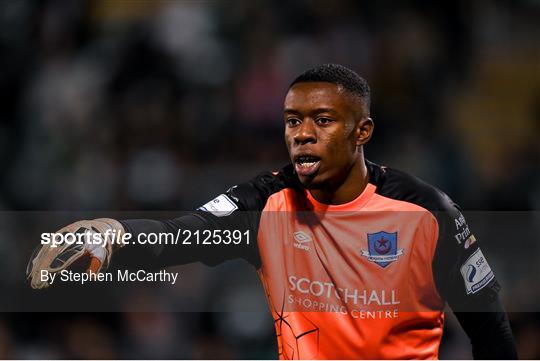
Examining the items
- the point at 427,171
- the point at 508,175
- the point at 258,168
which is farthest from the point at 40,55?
the point at 508,175

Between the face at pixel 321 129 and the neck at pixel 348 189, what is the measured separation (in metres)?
0.06

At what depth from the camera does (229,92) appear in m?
7.86

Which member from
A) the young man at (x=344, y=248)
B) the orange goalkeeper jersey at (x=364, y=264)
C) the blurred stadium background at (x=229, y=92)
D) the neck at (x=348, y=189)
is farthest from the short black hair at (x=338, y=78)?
the blurred stadium background at (x=229, y=92)

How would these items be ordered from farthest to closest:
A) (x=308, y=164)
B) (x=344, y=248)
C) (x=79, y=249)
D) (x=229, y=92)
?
(x=229, y=92)
(x=344, y=248)
(x=308, y=164)
(x=79, y=249)

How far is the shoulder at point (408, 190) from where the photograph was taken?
398 cm

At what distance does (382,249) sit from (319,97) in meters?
0.75

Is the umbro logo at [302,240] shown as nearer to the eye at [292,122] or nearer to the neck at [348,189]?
the neck at [348,189]

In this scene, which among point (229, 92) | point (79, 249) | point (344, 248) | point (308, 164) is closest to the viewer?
point (79, 249)

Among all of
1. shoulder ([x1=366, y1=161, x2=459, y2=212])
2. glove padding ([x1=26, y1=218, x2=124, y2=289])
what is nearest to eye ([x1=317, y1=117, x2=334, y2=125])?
shoulder ([x1=366, y1=161, x2=459, y2=212])

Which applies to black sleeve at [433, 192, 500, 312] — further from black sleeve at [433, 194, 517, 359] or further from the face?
the face

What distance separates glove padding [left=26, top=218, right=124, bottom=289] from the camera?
3.85m

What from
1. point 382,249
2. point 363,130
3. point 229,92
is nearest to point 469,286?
point 382,249

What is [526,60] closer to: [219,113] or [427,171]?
[427,171]

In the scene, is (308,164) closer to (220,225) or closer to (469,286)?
(220,225)
